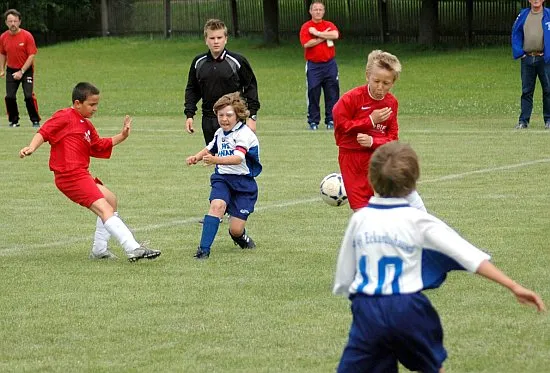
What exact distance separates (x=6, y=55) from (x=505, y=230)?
46.2ft

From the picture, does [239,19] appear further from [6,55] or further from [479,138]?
[479,138]

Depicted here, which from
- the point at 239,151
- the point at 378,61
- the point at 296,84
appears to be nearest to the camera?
the point at 378,61

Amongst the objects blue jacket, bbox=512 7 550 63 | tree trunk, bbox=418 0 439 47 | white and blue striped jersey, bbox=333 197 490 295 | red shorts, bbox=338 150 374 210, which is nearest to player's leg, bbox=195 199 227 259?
red shorts, bbox=338 150 374 210

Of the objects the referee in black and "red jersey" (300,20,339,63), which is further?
"red jersey" (300,20,339,63)

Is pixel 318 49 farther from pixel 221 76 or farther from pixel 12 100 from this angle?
pixel 221 76

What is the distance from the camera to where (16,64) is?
2262 centimetres

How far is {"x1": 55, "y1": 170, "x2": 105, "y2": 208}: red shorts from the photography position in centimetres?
956

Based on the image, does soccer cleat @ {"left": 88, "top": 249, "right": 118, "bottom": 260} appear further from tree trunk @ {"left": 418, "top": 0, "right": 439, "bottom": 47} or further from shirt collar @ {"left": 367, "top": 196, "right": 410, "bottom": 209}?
tree trunk @ {"left": 418, "top": 0, "right": 439, "bottom": 47}

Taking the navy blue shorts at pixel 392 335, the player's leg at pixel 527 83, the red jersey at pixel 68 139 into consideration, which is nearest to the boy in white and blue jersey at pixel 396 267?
the navy blue shorts at pixel 392 335

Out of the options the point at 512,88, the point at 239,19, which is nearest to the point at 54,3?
the point at 239,19

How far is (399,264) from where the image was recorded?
4902mm

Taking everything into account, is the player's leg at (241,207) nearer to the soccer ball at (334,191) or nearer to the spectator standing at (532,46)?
the soccer ball at (334,191)

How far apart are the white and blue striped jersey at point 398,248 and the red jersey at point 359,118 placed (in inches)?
144

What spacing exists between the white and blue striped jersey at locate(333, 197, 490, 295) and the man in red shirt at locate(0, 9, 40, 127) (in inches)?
704
